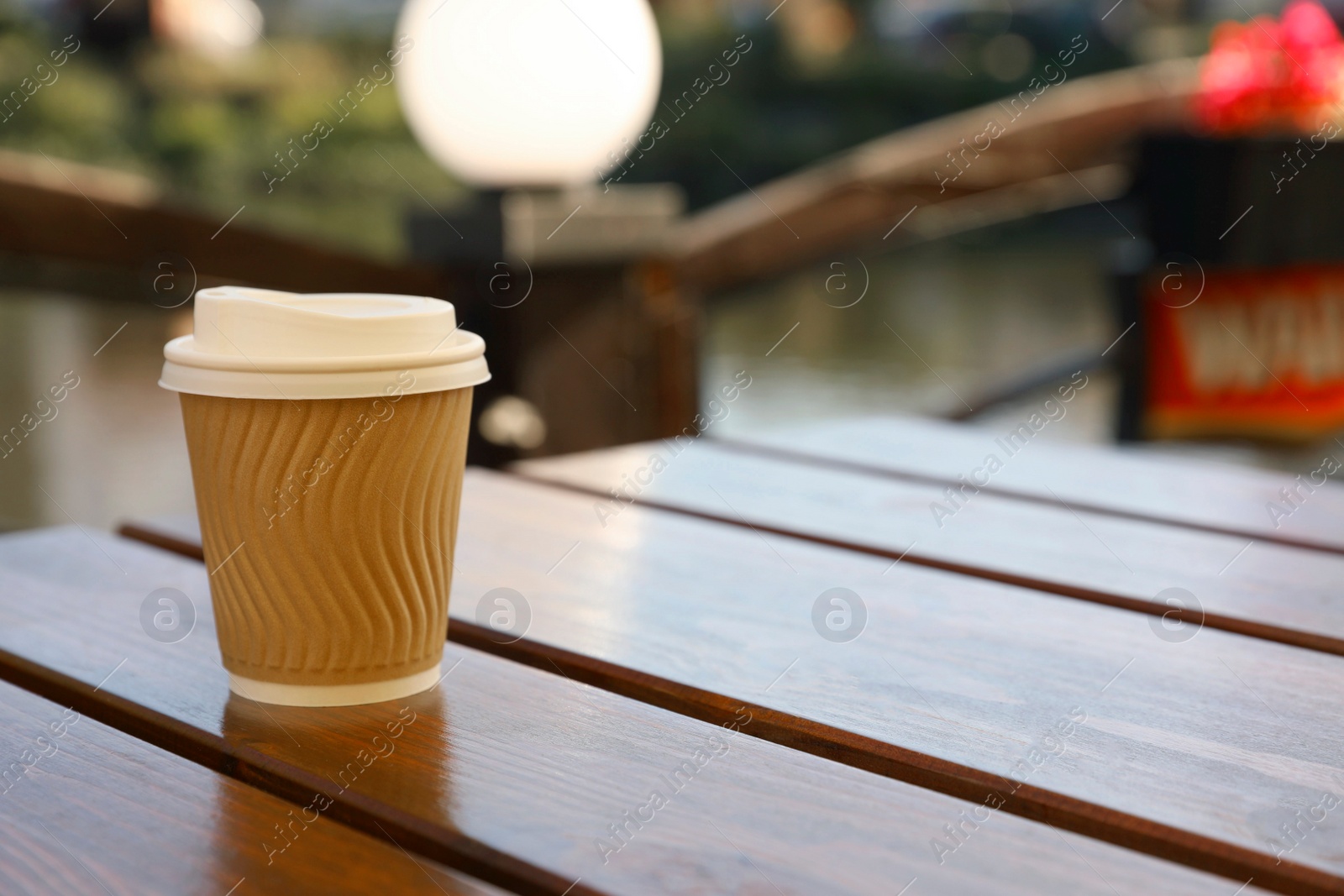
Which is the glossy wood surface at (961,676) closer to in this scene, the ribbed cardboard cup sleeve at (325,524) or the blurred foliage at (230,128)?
the ribbed cardboard cup sleeve at (325,524)

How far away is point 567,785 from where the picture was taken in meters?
0.53

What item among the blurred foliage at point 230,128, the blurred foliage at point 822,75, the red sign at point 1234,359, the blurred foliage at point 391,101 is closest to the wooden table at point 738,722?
the red sign at point 1234,359

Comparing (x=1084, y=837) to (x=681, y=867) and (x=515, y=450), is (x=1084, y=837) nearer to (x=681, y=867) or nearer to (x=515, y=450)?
(x=681, y=867)

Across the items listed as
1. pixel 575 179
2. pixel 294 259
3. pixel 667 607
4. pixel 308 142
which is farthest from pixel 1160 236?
pixel 308 142

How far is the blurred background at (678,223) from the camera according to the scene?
209cm

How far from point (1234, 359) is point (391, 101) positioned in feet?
14.5

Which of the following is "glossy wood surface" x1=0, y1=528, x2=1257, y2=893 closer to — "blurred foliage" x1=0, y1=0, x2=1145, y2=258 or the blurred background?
the blurred background

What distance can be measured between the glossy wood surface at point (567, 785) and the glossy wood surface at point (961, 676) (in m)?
0.03

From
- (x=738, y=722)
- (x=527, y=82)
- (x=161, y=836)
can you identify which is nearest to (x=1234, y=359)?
(x=527, y=82)

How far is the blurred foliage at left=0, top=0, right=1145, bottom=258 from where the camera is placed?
564cm

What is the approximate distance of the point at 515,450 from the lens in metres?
2.05

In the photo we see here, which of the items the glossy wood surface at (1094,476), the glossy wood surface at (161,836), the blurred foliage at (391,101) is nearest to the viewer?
the glossy wood surface at (161,836)

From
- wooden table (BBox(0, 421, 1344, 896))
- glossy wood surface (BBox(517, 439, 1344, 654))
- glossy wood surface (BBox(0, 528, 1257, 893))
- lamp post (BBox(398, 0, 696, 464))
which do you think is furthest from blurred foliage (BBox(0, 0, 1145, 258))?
glossy wood surface (BBox(0, 528, 1257, 893))

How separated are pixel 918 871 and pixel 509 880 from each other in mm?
138
